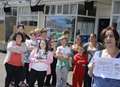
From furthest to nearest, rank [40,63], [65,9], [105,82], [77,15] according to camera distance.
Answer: [65,9] < [77,15] < [40,63] < [105,82]

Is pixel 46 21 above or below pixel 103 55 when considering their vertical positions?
below

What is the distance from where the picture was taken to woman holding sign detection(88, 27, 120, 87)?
4.04m

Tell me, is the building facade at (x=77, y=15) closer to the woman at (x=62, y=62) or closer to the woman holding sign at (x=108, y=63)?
the woman at (x=62, y=62)

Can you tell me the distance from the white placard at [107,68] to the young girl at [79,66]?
16.6ft

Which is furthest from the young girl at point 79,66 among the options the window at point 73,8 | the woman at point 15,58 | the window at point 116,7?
the window at point 73,8

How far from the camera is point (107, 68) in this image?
4207 millimetres

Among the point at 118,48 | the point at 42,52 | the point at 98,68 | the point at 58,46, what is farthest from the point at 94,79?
the point at 58,46

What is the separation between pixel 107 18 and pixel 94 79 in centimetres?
1607

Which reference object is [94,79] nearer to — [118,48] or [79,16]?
[118,48]

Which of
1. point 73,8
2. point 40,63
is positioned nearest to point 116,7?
point 73,8

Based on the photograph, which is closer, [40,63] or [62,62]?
[40,63]

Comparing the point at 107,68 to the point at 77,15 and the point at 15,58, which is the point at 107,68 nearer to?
the point at 15,58

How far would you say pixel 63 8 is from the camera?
21.0 meters

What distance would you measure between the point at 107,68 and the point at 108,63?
68mm
